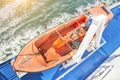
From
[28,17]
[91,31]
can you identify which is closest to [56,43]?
[91,31]

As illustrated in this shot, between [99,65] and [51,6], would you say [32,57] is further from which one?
[51,6]

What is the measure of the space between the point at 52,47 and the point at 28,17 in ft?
10.8

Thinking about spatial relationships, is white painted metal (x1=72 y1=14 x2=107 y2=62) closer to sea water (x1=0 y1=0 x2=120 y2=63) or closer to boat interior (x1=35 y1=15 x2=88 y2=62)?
boat interior (x1=35 y1=15 x2=88 y2=62)

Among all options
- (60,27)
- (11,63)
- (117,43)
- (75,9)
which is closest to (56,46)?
(60,27)

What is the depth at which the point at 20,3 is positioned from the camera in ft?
48.3

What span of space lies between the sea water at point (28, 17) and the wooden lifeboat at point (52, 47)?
6.22 feet

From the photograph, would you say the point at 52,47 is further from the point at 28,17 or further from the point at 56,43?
the point at 28,17

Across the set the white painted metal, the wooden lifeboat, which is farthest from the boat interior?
the white painted metal

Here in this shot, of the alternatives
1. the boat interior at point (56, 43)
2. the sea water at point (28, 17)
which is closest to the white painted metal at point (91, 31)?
the boat interior at point (56, 43)

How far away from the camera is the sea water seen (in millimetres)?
13178

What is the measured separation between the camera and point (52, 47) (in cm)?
1165

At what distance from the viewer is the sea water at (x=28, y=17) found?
13.2 meters

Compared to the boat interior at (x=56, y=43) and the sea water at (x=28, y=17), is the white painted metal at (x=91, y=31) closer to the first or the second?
the boat interior at (x=56, y=43)

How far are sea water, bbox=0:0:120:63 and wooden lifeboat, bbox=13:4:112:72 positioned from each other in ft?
6.22
